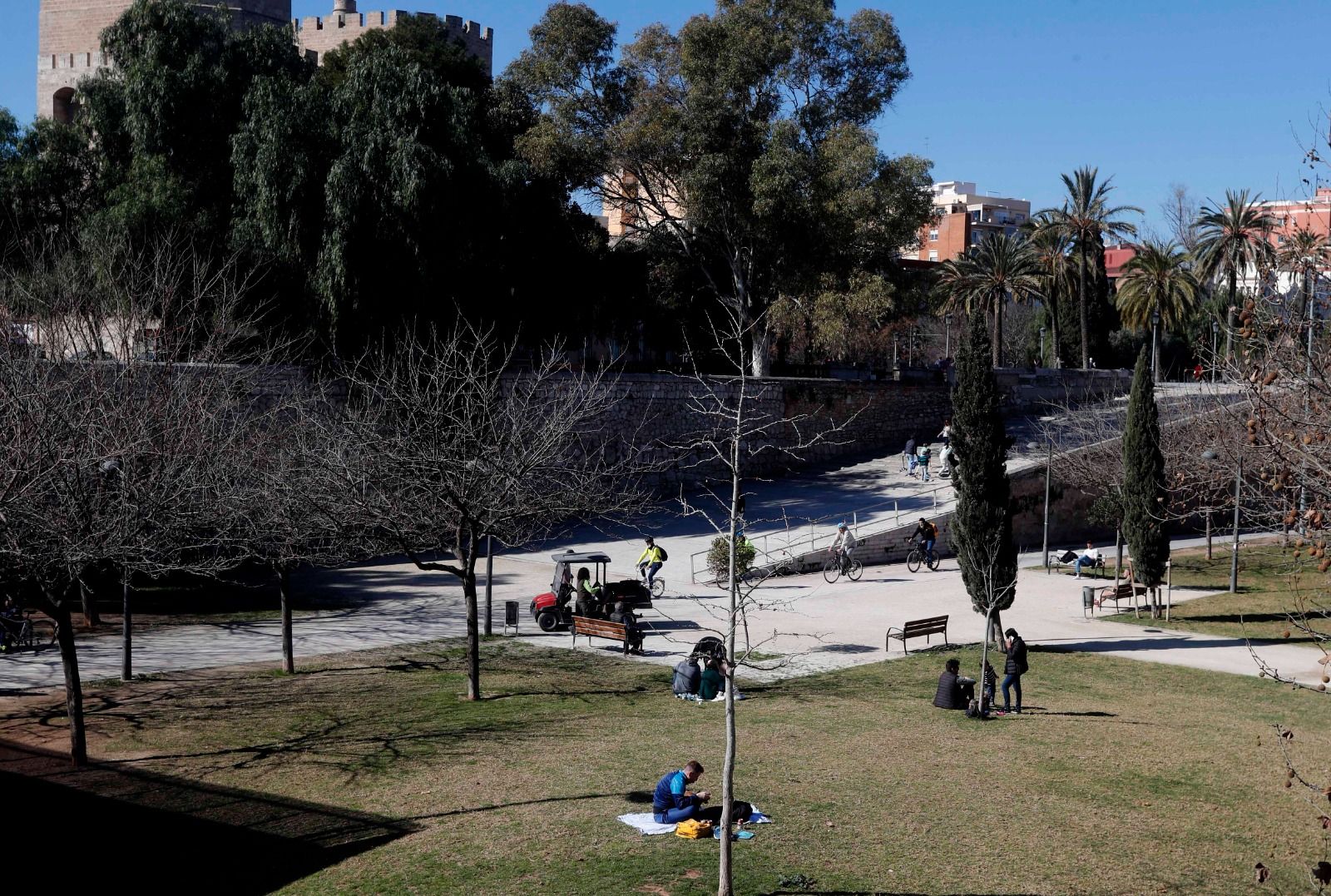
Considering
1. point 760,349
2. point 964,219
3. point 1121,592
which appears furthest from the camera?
point 964,219

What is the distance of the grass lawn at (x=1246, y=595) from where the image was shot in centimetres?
2234

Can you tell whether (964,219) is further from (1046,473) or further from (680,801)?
(680,801)

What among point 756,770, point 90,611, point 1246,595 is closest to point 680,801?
point 756,770

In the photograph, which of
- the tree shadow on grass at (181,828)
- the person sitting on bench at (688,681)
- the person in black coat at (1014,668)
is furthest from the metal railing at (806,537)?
the tree shadow on grass at (181,828)

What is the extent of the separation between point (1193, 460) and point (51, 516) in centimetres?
2573

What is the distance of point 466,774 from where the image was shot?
12484 mm

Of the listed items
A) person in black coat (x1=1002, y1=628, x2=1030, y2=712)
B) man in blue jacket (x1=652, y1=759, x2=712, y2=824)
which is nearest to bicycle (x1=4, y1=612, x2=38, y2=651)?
man in blue jacket (x1=652, y1=759, x2=712, y2=824)

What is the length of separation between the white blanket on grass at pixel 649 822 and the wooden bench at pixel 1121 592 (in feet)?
50.6

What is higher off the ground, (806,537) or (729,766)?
(729,766)

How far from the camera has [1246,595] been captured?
88.0 ft

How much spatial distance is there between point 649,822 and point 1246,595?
2083 cm

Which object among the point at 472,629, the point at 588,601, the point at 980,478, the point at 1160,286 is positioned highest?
the point at 1160,286

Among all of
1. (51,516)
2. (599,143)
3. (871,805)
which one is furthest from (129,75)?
(871,805)

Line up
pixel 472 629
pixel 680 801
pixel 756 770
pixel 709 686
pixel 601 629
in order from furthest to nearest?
pixel 601 629 → pixel 709 686 → pixel 472 629 → pixel 756 770 → pixel 680 801
